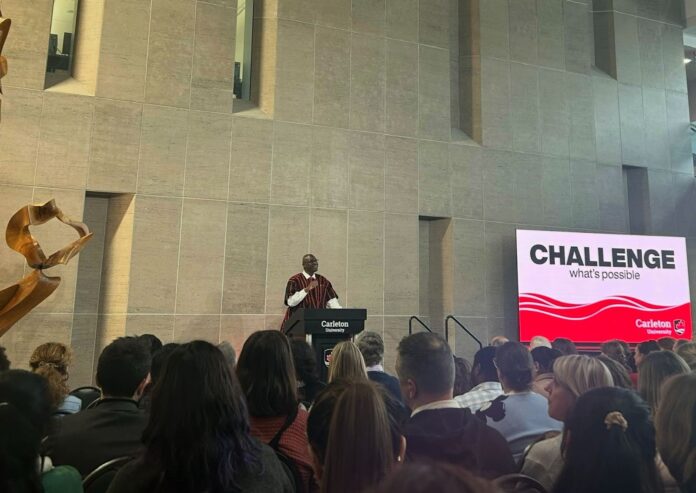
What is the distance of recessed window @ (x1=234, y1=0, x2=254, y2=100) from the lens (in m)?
8.60

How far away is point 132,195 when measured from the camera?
7480 mm

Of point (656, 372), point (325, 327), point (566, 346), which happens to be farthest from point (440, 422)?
point (325, 327)

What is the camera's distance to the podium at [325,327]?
546 cm

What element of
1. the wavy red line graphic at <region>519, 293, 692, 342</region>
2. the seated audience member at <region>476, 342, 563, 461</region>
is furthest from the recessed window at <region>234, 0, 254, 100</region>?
the seated audience member at <region>476, 342, 563, 461</region>

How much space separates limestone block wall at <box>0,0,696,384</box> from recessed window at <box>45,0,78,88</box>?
0.29 m

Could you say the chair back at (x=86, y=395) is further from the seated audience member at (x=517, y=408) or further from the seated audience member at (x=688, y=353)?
the seated audience member at (x=688, y=353)

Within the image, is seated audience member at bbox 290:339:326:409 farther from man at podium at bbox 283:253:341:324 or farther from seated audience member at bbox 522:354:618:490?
man at podium at bbox 283:253:341:324

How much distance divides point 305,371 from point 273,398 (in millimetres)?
1234

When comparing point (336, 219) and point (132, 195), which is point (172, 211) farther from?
point (336, 219)

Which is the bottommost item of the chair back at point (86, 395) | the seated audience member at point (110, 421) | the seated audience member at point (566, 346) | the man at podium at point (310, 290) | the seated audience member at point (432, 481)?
the chair back at point (86, 395)

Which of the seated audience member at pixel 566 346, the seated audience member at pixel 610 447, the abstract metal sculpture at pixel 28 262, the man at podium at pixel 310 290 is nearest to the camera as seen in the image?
the seated audience member at pixel 610 447

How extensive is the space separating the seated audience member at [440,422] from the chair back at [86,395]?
2.40 metres

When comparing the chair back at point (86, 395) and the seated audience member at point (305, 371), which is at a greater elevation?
the seated audience member at point (305, 371)

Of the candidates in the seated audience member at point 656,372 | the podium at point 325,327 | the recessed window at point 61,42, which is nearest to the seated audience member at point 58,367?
the podium at point 325,327
